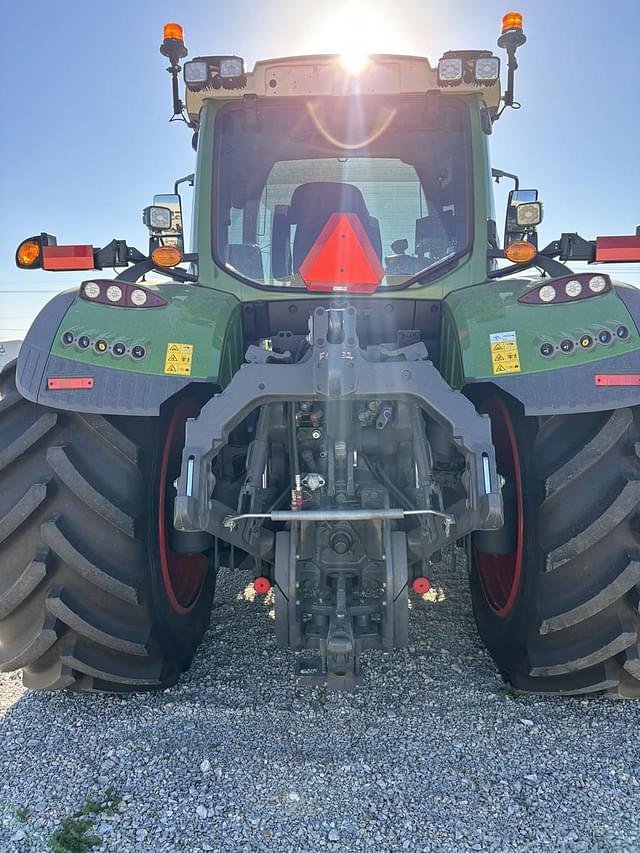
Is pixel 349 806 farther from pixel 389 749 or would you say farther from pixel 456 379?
pixel 456 379

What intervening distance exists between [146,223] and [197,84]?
0.64m

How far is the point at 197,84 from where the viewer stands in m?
2.64

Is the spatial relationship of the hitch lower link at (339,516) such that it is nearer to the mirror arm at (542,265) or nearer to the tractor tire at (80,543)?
the tractor tire at (80,543)

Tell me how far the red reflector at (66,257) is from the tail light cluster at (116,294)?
16.6 inches

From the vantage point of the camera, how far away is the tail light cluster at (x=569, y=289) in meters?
2.02

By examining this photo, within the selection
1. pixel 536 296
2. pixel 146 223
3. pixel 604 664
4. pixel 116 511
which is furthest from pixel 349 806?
pixel 146 223

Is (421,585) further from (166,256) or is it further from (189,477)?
(166,256)

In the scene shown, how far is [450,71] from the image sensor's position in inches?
99.7

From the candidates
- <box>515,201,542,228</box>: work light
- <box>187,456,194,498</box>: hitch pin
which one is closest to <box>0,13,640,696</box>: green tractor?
<box>187,456,194,498</box>: hitch pin

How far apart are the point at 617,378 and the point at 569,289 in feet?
1.17

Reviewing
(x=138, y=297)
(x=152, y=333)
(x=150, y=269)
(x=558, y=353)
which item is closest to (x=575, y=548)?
(x=558, y=353)

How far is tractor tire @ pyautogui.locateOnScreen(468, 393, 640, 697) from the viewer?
6.42ft

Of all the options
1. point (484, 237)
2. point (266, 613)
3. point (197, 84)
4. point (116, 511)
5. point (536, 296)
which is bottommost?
point (266, 613)

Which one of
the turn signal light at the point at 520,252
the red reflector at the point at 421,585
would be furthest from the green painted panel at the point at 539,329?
the red reflector at the point at 421,585
